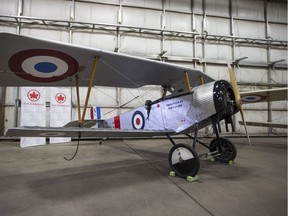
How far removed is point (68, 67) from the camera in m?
3.27

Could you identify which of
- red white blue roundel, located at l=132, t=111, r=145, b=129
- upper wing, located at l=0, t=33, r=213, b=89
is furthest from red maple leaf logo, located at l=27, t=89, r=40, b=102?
red white blue roundel, located at l=132, t=111, r=145, b=129

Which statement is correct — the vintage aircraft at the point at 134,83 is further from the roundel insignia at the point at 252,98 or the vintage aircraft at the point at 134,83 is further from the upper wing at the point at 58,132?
the roundel insignia at the point at 252,98

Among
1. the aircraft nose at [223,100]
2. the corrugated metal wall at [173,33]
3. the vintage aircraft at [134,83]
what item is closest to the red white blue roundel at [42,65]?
the vintage aircraft at [134,83]

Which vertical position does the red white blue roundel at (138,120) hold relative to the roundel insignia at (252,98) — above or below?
below

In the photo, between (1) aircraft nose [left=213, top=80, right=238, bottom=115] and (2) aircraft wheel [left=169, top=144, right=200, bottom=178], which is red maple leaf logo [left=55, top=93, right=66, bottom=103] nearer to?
(2) aircraft wheel [left=169, top=144, right=200, bottom=178]

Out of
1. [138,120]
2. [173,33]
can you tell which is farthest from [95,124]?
[173,33]

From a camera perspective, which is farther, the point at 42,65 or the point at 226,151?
the point at 226,151

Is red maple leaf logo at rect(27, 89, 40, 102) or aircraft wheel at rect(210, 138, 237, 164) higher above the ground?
red maple leaf logo at rect(27, 89, 40, 102)

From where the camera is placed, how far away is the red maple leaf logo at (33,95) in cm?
695

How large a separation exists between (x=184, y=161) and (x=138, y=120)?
5.45 feet

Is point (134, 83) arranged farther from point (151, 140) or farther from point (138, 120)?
point (151, 140)

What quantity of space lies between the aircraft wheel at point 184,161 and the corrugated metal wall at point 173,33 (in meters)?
5.69

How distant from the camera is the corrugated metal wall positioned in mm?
9031

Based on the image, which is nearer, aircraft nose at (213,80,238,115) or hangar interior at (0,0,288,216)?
hangar interior at (0,0,288,216)
